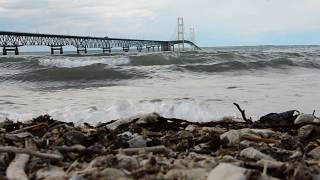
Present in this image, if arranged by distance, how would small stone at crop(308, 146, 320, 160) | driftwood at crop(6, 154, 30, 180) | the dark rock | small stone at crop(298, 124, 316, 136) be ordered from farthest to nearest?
the dark rock
small stone at crop(298, 124, 316, 136)
small stone at crop(308, 146, 320, 160)
driftwood at crop(6, 154, 30, 180)

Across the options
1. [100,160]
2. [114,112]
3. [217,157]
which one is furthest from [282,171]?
[114,112]

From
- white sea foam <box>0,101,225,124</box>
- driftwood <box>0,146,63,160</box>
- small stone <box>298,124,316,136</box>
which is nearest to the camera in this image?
driftwood <box>0,146,63,160</box>

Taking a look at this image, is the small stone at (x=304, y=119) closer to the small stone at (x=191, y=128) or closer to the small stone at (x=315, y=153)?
the small stone at (x=191, y=128)

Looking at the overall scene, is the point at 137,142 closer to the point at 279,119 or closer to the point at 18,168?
the point at 18,168

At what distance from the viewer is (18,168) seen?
3332 millimetres

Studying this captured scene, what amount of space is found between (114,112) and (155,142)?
4.29 meters

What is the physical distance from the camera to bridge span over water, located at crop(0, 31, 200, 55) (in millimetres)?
75875

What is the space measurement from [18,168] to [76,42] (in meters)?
99.7

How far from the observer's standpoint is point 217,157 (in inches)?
145

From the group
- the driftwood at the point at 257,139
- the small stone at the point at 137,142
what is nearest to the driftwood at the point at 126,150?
the small stone at the point at 137,142

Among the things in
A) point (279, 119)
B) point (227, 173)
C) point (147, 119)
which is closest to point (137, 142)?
point (147, 119)

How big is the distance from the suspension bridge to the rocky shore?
229 ft

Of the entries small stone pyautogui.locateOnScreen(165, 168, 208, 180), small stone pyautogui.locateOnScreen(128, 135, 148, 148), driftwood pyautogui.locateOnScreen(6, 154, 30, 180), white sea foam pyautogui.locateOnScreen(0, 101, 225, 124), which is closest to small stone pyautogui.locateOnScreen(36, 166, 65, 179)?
driftwood pyautogui.locateOnScreen(6, 154, 30, 180)

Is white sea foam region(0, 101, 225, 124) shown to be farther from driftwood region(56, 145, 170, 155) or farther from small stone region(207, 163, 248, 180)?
small stone region(207, 163, 248, 180)
